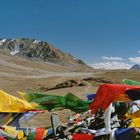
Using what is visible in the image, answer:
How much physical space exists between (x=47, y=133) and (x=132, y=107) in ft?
3.66

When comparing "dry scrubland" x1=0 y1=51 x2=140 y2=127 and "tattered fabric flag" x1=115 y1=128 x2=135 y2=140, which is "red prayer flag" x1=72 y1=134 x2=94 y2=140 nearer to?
"tattered fabric flag" x1=115 y1=128 x2=135 y2=140

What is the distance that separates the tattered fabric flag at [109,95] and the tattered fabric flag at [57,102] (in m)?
0.77

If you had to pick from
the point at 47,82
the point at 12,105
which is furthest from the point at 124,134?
the point at 47,82

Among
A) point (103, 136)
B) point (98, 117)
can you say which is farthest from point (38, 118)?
point (103, 136)

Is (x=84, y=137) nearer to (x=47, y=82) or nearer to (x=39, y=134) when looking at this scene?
(x=39, y=134)

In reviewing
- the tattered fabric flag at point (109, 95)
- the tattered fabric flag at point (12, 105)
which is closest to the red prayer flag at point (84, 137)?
the tattered fabric flag at point (109, 95)

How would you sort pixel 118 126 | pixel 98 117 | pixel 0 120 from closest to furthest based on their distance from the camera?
pixel 118 126, pixel 0 120, pixel 98 117

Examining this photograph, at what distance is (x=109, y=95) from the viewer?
12.7 feet

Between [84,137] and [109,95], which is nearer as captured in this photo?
[109,95]

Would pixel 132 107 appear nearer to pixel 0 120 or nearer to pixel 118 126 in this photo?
pixel 118 126

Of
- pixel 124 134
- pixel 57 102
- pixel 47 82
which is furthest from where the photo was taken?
pixel 47 82

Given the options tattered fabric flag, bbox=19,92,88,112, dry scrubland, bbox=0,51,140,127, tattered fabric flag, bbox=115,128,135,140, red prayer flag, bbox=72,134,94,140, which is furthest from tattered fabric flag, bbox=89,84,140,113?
dry scrubland, bbox=0,51,140,127

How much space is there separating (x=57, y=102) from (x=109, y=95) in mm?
1079

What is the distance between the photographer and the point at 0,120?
18.2 ft
